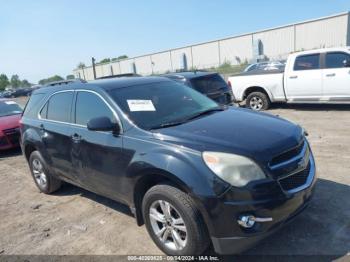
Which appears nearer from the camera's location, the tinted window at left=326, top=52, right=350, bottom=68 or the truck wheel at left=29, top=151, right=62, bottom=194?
the truck wheel at left=29, top=151, right=62, bottom=194

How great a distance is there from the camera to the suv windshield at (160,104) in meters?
3.81

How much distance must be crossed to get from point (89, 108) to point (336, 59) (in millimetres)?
8061

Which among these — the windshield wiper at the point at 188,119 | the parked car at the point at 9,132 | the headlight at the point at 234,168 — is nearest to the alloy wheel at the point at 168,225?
the headlight at the point at 234,168

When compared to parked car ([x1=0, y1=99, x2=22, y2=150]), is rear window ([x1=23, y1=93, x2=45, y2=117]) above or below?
above

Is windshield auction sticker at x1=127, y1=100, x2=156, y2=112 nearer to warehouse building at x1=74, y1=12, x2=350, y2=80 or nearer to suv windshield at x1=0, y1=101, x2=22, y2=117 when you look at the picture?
suv windshield at x1=0, y1=101, x2=22, y2=117

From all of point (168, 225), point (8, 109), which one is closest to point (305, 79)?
point (168, 225)

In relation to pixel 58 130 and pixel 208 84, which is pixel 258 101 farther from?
pixel 58 130

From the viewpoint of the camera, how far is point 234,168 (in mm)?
2924

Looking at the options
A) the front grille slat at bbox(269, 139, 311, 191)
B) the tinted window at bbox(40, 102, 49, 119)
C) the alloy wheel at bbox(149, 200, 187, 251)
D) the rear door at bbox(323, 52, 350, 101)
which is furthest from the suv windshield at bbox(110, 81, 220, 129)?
the rear door at bbox(323, 52, 350, 101)

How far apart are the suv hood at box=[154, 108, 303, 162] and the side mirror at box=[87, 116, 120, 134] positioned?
526mm

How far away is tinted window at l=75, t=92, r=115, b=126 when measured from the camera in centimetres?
406

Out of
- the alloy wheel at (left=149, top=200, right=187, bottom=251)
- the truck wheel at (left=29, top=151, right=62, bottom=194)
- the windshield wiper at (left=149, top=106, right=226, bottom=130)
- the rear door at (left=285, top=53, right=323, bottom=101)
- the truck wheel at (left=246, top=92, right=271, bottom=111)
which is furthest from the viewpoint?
the truck wheel at (left=246, top=92, right=271, bottom=111)

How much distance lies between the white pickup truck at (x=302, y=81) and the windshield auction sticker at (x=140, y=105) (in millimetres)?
7505

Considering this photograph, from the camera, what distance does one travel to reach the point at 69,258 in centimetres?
370
